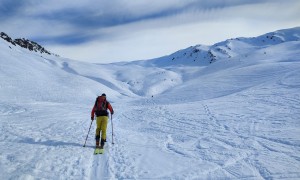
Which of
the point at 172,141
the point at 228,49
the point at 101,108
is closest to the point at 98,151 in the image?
the point at 101,108

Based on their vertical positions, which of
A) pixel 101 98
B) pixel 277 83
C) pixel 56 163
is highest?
pixel 277 83

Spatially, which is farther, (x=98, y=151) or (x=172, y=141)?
(x=172, y=141)

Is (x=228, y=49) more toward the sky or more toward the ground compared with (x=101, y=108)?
more toward the sky

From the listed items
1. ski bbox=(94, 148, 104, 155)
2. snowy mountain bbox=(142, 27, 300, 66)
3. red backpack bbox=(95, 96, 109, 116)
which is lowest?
ski bbox=(94, 148, 104, 155)

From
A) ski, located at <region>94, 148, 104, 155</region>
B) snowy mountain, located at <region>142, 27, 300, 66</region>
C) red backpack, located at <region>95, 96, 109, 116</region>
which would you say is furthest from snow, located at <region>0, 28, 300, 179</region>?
snowy mountain, located at <region>142, 27, 300, 66</region>

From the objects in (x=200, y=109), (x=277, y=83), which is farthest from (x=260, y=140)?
(x=277, y=83)

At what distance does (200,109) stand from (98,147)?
33.3 ft

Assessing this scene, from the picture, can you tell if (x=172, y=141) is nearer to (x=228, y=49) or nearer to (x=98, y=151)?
(x=98, y=151)

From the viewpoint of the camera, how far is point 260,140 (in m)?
11.0

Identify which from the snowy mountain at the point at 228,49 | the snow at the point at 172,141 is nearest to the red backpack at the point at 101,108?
the snow at the point at 172,141

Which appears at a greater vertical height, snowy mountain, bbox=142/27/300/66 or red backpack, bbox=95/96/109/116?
snowy mountain, bbox=142/27/300/66

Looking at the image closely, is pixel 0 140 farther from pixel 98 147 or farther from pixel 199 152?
pixel 199 152

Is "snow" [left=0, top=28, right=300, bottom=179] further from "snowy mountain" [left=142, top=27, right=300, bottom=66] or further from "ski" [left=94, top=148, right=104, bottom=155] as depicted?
"snowy mountain" [left=142, top=27, right=300, bottom=66]

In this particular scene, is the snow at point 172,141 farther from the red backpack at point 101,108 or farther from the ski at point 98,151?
the red backpack at point 101,108
